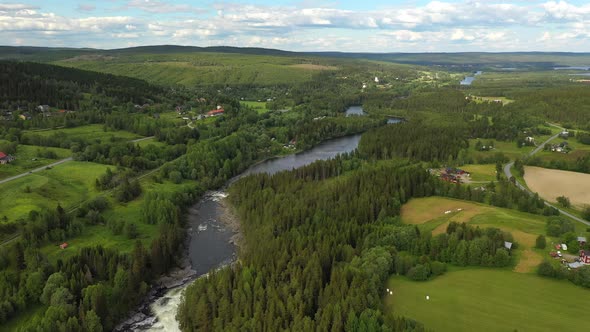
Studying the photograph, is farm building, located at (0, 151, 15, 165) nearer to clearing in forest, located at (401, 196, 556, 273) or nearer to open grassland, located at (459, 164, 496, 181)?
clearing in forest, located at (401, 196, 556, 273)

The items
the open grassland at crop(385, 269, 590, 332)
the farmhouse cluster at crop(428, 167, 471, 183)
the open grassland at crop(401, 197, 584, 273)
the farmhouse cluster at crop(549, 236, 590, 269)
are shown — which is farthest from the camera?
the farmhouse cluster at crop(428, 167, 471, 183)

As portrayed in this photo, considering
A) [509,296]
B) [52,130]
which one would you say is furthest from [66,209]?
[509,296]

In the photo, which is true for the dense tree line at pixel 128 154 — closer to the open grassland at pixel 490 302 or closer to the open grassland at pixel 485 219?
the open grassland at pixel 485 219

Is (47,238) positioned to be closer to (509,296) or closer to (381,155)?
(509,296)

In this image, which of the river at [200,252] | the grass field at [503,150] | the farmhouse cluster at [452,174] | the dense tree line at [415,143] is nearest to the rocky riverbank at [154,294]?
the river at [200,252]

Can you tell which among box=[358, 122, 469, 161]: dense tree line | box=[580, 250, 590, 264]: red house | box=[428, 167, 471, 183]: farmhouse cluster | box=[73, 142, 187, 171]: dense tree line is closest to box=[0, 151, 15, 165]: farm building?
box=[73, 142, 187, 171]: dense tree line

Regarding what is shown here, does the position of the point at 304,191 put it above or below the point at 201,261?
above

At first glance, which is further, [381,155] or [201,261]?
[381,155]
